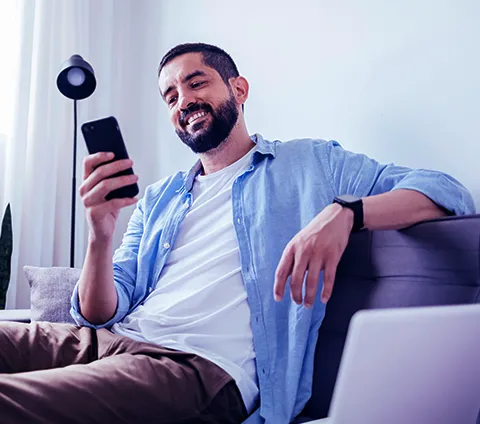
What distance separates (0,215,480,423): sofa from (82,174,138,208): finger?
1.62 feet

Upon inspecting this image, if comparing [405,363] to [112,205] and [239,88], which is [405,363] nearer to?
[112,205]

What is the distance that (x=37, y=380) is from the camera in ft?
2.89

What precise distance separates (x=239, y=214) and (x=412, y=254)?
0.45 m

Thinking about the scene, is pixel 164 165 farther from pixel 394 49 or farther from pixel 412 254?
pixel 412 254

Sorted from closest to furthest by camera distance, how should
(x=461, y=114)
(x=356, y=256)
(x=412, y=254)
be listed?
(x=412, y=254), (x=356, y=256), (x=461, y=114)

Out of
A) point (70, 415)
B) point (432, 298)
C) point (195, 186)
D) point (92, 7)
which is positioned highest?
point (92, 7)

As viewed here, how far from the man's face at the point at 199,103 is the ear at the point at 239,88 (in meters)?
0.04

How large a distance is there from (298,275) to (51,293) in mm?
924

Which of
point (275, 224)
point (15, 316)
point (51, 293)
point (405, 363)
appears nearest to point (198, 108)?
point (275, 224)

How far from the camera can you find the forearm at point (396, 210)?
3.45ft

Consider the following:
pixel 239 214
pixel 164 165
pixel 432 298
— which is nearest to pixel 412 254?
pixel 432 298

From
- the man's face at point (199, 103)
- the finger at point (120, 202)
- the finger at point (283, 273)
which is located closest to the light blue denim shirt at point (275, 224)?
the man's face at point (199, 103)

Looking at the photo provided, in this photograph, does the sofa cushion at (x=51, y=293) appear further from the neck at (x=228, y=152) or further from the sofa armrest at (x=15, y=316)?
the neck at (x=228, y=152)

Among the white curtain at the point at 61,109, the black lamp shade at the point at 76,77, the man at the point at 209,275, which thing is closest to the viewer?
the man at the point at 209,275
